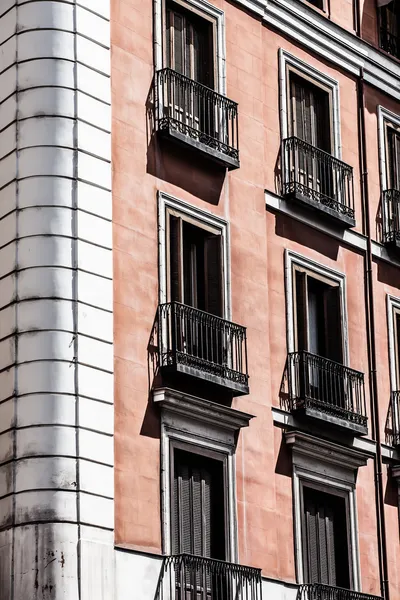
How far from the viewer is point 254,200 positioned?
3105 centimetres

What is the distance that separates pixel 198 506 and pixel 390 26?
13.7m

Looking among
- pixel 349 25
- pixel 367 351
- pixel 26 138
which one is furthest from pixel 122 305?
pixel 349 25

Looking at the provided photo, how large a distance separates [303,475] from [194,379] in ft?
11.6

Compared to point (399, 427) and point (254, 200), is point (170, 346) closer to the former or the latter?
point (254, 200)

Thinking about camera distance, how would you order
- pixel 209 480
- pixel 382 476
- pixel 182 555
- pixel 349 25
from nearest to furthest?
pixel 182 555 → pixel 209 480 → pixel 382 476 → pixel 349 25

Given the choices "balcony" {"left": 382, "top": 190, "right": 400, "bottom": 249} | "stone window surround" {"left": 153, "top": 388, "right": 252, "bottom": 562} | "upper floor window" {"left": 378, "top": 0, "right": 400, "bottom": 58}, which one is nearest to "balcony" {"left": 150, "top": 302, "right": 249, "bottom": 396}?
"stone window surround" {"left": 153, "top": 388, "right": 252, "bottom": 562}

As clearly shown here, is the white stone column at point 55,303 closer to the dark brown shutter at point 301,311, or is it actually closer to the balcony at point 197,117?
the balcony at point 197,117

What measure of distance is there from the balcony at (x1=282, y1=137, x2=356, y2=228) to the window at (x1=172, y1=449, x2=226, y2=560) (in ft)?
20.0

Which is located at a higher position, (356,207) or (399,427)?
(356,207)

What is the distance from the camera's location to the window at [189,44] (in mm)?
30359

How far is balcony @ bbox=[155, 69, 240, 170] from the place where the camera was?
95.8 feet

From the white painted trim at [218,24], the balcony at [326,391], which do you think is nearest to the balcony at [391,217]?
the balcony at [326,391]

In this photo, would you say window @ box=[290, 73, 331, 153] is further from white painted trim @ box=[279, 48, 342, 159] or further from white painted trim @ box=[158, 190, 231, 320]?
Answer: white painted trim @ box=[158, 190, 231, 320]

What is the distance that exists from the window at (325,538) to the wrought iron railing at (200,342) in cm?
304
